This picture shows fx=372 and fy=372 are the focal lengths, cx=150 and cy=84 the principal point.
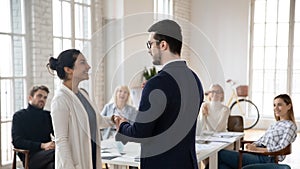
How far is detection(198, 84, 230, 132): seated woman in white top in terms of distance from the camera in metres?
3.92

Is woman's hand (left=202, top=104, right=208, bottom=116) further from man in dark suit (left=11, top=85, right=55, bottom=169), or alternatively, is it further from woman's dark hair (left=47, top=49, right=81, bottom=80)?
woman's dark hair (left=47, top=49, right=81, bottom=80)

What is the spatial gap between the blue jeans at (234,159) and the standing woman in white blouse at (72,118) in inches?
66.5

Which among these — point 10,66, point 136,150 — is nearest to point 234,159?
point 136,150

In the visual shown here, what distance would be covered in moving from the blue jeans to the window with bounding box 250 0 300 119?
4.43 meters

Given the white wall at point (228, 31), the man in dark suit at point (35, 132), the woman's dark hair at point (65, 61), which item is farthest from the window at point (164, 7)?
the woman's dark hair at point (65, 61)

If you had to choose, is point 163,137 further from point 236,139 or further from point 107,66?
point 107,66

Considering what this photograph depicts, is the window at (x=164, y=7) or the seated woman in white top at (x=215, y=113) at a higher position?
the window at (x=164, y=7)

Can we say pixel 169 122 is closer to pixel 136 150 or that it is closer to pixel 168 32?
pixel 168 32

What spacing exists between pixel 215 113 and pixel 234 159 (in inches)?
24.3

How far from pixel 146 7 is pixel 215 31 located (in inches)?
91.6

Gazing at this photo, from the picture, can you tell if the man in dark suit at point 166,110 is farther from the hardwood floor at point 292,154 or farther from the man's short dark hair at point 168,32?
the hardwood floor at point 292,154

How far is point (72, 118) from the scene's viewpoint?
6.88 ft

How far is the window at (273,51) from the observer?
→ 24.4 feet

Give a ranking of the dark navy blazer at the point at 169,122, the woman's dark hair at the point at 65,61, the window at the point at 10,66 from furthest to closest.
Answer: the window at the point at 10,66, the woman's dark hair at the point at 65,61, the dark navy blazer at the point at 169,122
